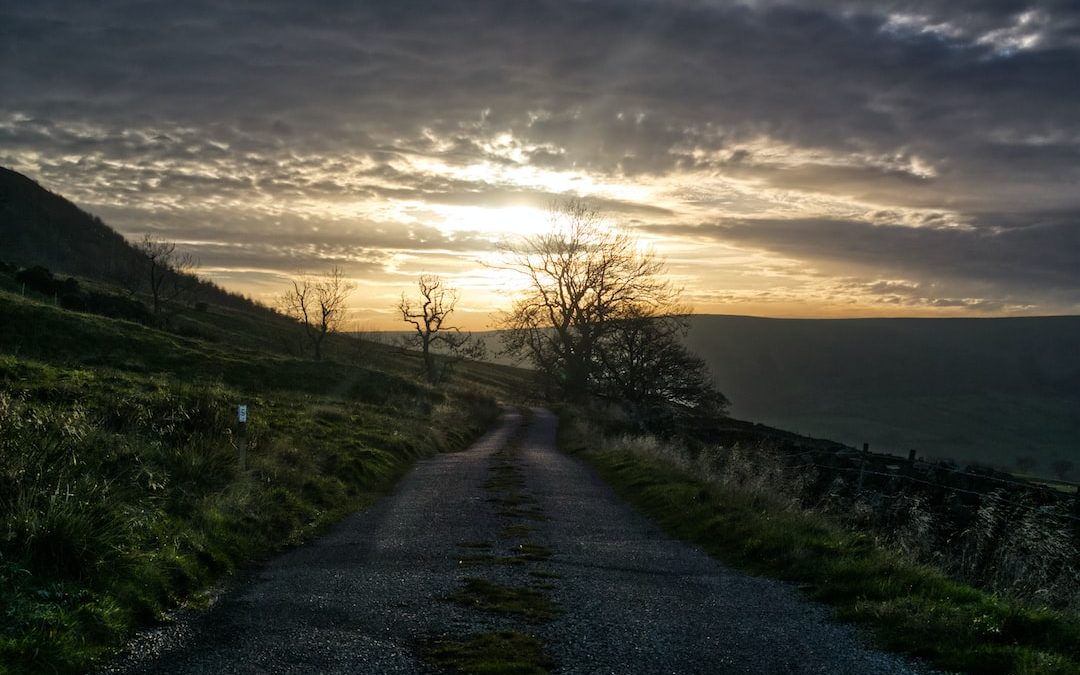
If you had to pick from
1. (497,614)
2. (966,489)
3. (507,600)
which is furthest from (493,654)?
(966,489)

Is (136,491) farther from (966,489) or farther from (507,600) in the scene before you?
(966,489)

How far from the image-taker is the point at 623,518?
608 inches

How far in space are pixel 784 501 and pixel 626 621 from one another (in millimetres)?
8101

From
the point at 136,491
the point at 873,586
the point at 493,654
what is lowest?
the point at 493,654

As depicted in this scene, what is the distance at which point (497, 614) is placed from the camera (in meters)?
8.21

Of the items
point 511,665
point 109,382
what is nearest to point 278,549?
point 511,665

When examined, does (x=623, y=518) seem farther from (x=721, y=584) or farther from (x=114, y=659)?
(x=114, y=659)

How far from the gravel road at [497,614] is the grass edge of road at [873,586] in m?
0.40

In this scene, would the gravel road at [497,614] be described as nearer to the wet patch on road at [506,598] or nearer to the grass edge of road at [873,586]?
the wet patch on road at [506,598]

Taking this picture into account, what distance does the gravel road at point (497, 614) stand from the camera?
6.79 m

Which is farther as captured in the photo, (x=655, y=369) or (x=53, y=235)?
(x=53, y=235)

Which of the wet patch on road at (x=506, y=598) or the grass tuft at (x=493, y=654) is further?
the wet patch on road at (x=506, y=598)

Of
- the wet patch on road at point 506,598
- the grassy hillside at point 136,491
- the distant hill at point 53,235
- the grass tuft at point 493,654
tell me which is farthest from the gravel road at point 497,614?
the distant hill at point 53,235

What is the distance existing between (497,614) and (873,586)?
171 inches
